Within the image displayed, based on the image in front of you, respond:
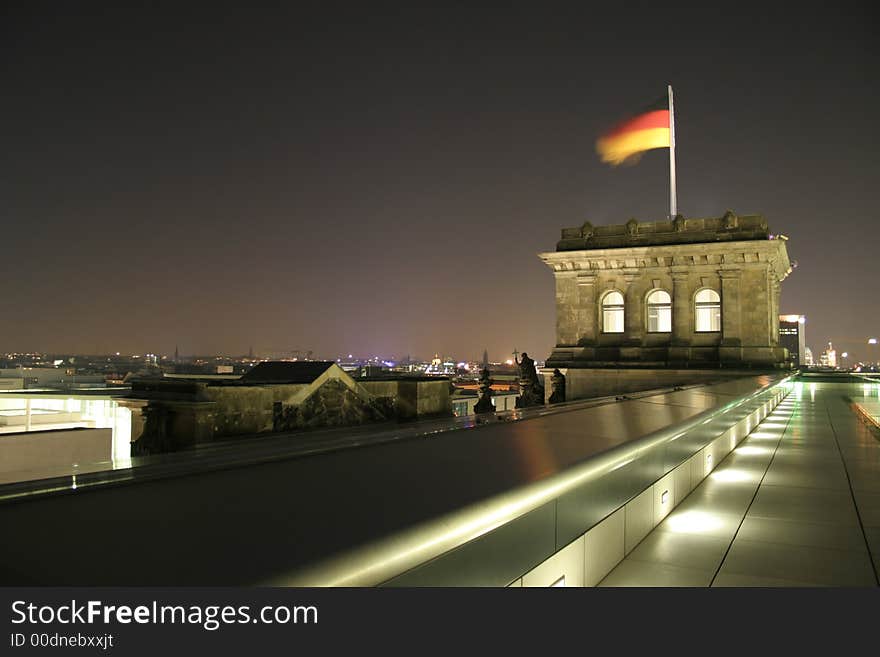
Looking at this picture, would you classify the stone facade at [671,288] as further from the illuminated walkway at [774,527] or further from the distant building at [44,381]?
the distant building at [44,381]

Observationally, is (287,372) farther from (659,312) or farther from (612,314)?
(659,312)

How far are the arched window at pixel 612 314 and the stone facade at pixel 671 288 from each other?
0.42 feet

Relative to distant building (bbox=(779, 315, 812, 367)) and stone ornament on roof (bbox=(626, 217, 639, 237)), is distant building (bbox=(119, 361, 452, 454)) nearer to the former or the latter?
stone ornament on roof (bbox=(626, 217, 639, 237))

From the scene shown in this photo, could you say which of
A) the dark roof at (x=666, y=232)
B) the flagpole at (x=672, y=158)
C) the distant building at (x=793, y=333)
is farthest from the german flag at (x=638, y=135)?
the distant building at (x=793, y=333)

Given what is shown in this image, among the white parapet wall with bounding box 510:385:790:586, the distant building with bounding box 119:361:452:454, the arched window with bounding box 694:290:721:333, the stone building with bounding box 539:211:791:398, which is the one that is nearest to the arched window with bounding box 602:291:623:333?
the stone building with bounding box 539:211:791:398

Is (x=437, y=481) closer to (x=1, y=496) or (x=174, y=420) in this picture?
(x=1, y=496)

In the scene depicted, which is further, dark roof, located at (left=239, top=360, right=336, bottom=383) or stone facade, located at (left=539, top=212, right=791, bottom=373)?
stone facade, located at (left=539, top=212, right=791, bottom=373)

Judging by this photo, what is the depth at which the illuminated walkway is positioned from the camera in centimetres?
412

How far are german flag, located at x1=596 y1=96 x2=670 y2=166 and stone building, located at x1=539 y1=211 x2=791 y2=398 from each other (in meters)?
3.60

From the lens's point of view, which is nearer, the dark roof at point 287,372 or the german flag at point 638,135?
the dark roof at point 287,372

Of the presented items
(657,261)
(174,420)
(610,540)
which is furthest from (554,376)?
(610,540)

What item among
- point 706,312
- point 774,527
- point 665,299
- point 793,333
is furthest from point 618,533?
point 793,333

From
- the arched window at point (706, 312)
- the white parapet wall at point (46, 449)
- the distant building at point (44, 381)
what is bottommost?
the white parapet wall at point (46, 449)

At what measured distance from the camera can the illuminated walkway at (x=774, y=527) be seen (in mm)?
4121
